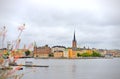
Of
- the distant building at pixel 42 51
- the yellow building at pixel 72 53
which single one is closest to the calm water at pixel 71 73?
the yellow building at pixel 72 53

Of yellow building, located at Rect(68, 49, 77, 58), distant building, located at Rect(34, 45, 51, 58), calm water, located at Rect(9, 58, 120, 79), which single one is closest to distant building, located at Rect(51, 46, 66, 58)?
distant building, located at Rect(34, 45, 51, 58)

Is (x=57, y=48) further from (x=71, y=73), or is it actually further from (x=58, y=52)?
(x=71, y=73)

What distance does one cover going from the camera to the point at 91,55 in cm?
7344

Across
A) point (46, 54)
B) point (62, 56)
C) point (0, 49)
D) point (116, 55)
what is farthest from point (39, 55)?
point (0, 49)

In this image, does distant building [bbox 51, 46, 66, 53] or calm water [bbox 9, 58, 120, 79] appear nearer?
calm water [bbox 9, 58, 120, 79]

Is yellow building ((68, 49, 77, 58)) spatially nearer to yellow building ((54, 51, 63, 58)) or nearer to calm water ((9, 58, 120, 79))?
yellow building ((54, 51, 63, 58))

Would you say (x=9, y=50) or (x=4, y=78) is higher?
(x=9, y=50)

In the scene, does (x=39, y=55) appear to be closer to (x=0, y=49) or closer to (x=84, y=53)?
(x=84, y=53)

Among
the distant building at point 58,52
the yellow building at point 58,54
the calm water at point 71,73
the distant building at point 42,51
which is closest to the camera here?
the calm water at point 71,73

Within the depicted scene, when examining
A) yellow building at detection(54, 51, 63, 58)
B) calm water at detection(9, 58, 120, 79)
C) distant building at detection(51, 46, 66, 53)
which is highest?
distant building at detection(51, 46, 66, 53)

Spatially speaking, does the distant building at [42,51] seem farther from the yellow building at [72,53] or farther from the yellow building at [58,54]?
the yellow building at [72,53]

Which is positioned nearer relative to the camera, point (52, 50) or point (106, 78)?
point (106, 78)

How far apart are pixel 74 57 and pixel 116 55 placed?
33.7m

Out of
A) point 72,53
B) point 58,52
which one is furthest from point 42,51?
point 72,53
